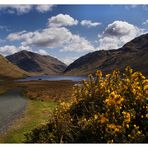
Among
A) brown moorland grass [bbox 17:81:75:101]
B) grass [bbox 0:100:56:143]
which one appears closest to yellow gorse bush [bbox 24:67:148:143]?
grass [bbox 0:100:56:143]

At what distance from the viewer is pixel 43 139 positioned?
13.1m

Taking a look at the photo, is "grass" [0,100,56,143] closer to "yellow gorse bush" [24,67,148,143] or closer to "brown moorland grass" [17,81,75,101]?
"yellow gorse bush" [24,67,148,143]

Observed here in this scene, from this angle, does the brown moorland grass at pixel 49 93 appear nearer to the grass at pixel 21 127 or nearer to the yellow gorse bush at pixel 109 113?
the grass at pixel 21 127

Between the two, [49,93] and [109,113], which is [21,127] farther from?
[49,93]

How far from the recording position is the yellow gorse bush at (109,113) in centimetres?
1112

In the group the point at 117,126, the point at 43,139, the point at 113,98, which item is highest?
the point at 113,98

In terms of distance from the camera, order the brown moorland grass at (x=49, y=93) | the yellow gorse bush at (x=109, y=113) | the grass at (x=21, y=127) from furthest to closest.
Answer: the brown moorland grass at (x=49, y=93) → the grass at (x=21, y=127) → the yellow gorse bush at (x=109, y=113)

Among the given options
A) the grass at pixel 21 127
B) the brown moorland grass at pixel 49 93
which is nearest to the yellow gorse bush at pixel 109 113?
the grass at pixel 21 127

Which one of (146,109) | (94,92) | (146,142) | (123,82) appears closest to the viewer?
(146,142)

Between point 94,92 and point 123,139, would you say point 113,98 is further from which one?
point 94,92

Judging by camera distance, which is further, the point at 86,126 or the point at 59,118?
the point at 59,118
